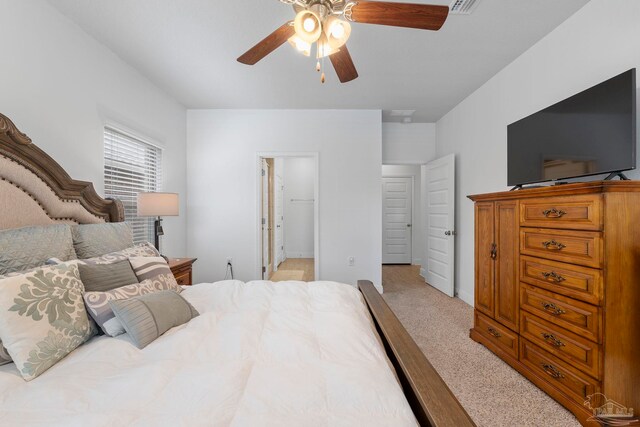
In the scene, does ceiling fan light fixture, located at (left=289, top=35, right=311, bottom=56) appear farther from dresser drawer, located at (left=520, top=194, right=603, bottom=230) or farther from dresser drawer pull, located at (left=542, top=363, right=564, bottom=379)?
dresser drawer pull, located at (left=542, top=363, right=564, bottom=379)

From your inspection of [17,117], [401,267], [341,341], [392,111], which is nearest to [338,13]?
[341,341]

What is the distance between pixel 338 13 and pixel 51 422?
76.7 inches

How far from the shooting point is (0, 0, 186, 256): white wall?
5.69 ft

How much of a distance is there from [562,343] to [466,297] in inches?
76.1

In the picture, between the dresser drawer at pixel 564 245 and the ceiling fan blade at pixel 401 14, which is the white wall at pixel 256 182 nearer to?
the dresser drawer at pixel 564 245

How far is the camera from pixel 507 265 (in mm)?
2182

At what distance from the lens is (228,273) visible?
3938 mm

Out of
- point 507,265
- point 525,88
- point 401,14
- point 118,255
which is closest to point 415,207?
point 525,88

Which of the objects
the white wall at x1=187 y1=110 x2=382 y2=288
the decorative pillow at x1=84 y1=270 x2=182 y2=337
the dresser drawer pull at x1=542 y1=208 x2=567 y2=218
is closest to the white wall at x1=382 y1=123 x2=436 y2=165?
the white wall at x1=187 y1=110 x2=382 y2=288

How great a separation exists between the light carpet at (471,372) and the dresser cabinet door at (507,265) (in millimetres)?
391

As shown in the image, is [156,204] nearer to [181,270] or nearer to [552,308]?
[181,270]

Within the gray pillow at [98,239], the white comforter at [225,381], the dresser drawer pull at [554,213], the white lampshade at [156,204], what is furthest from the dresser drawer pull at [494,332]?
the white lampshade at [156,204]

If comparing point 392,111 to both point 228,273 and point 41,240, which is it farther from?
point 41,240

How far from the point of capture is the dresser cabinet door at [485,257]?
7.73 ft
